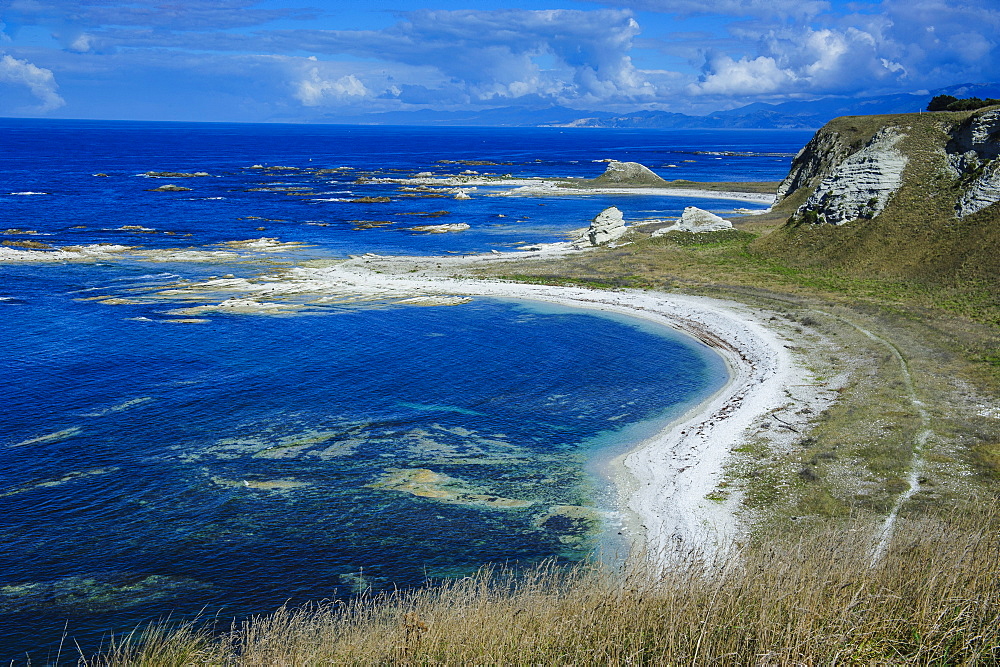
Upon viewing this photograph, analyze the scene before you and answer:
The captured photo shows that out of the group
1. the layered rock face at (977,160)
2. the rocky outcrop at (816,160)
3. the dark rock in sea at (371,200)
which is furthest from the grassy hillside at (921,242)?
the dark rock in sea at (371,200)

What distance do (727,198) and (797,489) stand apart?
9460 centimetres

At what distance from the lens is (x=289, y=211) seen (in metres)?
96.2

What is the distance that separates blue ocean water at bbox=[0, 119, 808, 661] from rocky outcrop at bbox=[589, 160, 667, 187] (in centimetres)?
8689

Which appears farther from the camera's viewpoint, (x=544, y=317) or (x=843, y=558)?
(x=544, y=317)

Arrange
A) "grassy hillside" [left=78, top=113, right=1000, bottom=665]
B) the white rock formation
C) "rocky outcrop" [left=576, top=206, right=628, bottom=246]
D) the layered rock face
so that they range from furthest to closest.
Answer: "rocky outcrop" [left=576, top=206, right=628, bottom=246]
the white rock formation
the layered rock face
"grassy hillside" [left=78, top=113, right=1000, bottom=665]

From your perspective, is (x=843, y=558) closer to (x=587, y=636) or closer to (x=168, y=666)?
(x=587, y=636)

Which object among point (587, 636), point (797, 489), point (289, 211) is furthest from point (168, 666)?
point (289, 211)

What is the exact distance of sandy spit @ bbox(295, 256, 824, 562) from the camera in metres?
21.8

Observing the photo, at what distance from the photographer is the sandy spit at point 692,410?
21.8 m

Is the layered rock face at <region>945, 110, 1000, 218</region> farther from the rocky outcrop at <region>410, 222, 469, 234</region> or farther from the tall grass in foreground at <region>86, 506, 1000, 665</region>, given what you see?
the rocky outcrop at <region>410, 222, 469, 234</region>

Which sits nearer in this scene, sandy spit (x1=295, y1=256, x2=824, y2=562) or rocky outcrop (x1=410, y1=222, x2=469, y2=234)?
sandy spit (x1=295, y1=256, x2=824, y2=562)

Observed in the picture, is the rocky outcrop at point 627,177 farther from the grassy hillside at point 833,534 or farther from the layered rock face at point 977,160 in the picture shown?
the layered rock face at point 977,160

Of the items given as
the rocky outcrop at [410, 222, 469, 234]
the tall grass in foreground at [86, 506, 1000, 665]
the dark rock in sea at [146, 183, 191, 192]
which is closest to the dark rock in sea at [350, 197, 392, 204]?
the rocky outcrop at [410, 222, 469, 234]

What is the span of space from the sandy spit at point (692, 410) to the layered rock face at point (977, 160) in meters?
17.4
